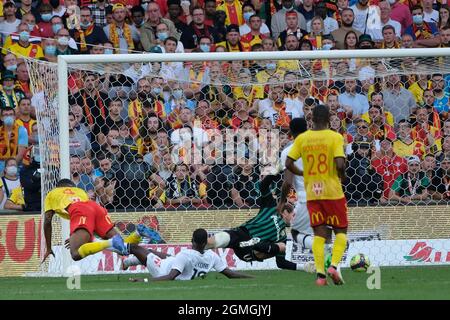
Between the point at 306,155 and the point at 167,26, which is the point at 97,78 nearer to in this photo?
the point at 167,26

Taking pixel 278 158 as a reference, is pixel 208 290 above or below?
below

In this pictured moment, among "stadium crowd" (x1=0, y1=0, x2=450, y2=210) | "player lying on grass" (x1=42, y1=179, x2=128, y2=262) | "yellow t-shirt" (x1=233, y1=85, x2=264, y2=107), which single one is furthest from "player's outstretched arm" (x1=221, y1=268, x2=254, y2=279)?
"yellow t-shirt" (x1=233, y1=85, x2=264, y2=107)

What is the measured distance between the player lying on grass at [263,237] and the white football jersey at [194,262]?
0.72 m

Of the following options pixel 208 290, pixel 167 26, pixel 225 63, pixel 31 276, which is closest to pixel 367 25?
pixel 167 26

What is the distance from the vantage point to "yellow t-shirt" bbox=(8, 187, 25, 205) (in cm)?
1817

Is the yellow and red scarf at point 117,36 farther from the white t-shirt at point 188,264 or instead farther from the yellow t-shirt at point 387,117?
the white t-shirt at point 188,264

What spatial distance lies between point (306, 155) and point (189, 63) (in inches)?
202

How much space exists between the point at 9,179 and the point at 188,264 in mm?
4793

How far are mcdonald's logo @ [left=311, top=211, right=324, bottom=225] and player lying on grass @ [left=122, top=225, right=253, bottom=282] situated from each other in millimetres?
1862

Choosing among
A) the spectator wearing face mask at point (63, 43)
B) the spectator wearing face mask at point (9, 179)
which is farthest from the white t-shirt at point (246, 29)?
the spectator wearing face mask at point (9, 179)

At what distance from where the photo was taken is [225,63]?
709 inches

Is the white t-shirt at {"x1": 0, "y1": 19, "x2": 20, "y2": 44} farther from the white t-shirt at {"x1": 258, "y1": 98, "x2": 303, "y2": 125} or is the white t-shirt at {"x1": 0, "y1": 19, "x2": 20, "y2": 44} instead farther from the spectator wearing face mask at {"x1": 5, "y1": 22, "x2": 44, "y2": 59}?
the white t-shirt at {"x1": 258, "y1": 98, "x2": 303, "y2": 125}

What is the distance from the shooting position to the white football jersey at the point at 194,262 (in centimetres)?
1462

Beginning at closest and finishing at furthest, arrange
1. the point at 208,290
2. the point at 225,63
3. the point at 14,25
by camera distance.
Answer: the point at 208,290 → the point at 225,63 → the point at 14,25
